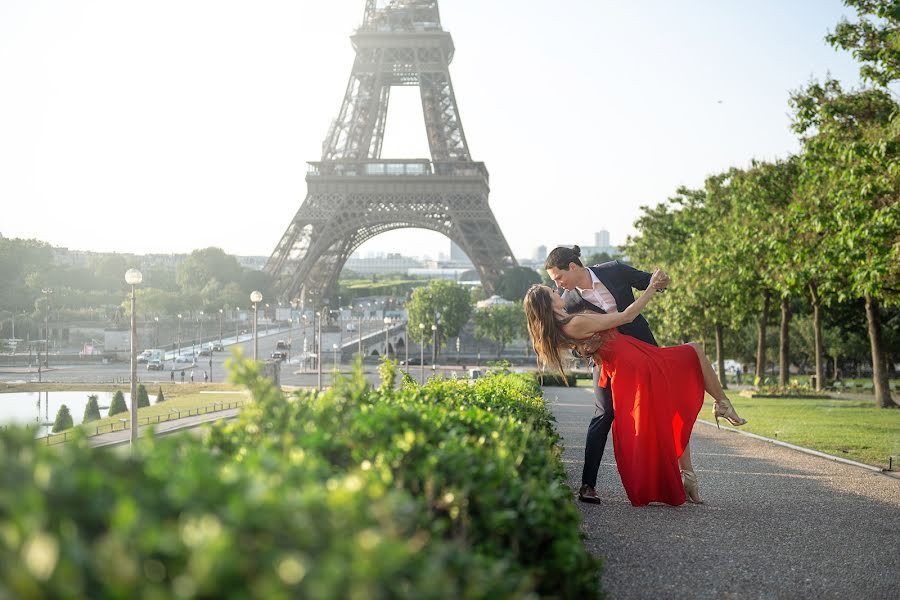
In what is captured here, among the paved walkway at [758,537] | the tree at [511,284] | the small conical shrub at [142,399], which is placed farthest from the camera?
the tree at [511,284]

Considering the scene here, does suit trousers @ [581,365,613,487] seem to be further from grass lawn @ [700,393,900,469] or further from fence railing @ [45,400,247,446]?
fence railing @ [45,400,247,446]

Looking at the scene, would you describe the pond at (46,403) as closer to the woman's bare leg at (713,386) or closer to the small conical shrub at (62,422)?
the small conical shrub at (62,422)

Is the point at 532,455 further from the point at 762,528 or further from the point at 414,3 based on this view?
the point at 414,3

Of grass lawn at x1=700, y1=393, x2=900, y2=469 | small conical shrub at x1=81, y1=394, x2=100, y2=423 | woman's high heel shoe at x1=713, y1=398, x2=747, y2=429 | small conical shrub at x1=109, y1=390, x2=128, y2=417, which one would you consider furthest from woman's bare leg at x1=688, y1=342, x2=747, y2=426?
small conical shrub at x1=109, y1=390, x2=128, y2=417

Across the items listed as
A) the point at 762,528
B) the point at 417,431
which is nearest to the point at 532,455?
the point at 417,431

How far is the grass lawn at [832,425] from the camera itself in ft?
39.8

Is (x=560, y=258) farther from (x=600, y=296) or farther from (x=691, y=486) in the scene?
(x=691, y=486)

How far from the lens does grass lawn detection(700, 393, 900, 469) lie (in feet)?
39.8

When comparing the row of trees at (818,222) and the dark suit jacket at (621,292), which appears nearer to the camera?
the dark suit jacket at (621,292)

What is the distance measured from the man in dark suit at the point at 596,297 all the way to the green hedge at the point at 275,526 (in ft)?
14.1

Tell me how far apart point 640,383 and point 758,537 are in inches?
55.7

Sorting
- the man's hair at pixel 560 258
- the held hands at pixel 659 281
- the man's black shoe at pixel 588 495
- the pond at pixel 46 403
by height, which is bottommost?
the pond at pixel 46 403

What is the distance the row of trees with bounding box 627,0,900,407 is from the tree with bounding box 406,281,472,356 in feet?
124

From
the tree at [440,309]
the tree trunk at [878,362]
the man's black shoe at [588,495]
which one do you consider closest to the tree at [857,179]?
the tree trunk at [878,362]
